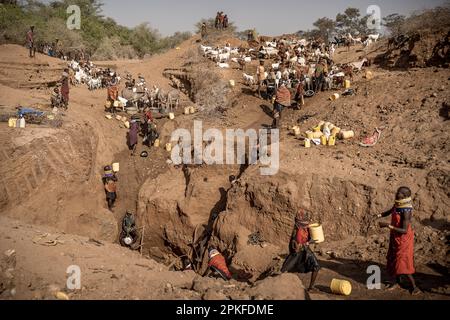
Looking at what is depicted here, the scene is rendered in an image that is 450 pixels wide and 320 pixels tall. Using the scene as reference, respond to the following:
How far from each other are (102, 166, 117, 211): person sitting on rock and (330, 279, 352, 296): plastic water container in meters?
7.84

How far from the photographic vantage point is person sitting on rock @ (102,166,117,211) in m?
11.4

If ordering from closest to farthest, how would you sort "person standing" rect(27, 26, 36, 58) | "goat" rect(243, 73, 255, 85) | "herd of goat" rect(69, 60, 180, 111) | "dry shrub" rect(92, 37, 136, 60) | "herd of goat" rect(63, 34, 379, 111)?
"herd of goat" rect(63, 34, 379, 111), "herd of goat" rect(69, 60, 180, 111), "goat" rect(243, 73, 255, 85), "person standing" rect(27, 26, 36, 58), "dry shrub" rect(92, 37, 136, 60)

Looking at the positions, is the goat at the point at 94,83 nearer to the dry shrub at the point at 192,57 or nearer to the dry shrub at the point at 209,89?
the dry shrub at the point at 209,89

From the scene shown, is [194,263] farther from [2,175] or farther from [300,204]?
[2,175]

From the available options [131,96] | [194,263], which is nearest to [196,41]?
[131,96]

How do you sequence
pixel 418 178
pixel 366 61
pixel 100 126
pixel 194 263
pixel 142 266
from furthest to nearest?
pixel 366 61 → pixel 100 126 → pixel 194 263 → pixel 418 178 → pixel 142 266

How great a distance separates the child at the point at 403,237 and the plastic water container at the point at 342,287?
697 millimetres

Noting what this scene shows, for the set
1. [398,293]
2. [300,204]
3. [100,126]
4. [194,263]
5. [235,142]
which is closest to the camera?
[398,293]

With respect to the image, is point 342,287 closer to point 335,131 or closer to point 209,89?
point 335,131

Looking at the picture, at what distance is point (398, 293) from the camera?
5.45m

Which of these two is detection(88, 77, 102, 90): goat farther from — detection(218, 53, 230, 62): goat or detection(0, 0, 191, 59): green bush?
detection(0, 0, 191, 59): green bush

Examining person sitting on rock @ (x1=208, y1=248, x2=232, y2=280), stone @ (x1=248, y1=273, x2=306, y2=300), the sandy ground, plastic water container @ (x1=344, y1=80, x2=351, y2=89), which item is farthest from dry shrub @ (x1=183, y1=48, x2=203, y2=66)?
stone @ (x1=248, y1=273, x2=306, y2=300)

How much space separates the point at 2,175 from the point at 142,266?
453cm

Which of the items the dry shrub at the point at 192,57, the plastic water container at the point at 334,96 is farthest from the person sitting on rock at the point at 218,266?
the dry shrub at the point at 192,57
